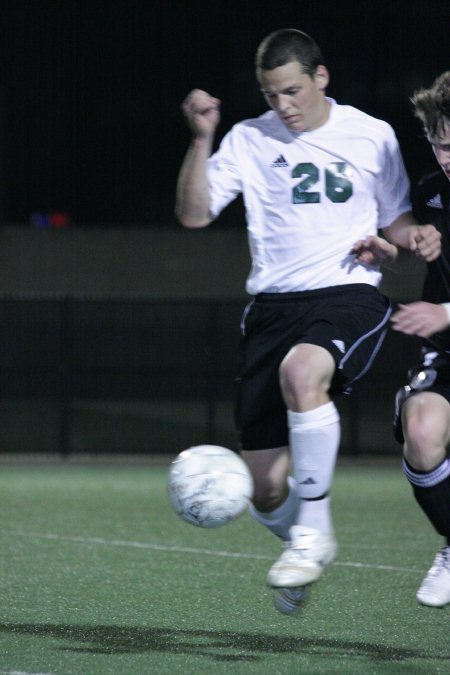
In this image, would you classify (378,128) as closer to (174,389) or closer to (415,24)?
(174,389)

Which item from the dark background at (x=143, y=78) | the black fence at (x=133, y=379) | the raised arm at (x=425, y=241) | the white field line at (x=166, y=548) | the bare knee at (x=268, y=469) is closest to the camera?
the raised arm at (x=425, y=241)

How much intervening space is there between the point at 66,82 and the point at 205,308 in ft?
14.9

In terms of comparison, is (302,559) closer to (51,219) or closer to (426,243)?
(426,243)

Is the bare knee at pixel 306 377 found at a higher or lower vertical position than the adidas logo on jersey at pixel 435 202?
lower

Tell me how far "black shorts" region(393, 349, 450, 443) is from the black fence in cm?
1022

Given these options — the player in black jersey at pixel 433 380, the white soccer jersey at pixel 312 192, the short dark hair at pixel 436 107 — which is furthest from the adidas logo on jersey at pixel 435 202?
the short dark hair at pixel 436 107

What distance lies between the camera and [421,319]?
5.24 metres

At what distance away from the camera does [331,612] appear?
6.56m

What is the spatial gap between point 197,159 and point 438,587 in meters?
1.92

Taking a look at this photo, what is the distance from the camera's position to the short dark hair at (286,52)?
18.3 feet

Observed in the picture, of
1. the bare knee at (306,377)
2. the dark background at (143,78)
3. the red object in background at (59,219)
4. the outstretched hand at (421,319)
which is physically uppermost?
the outstretched hand at (421,319)

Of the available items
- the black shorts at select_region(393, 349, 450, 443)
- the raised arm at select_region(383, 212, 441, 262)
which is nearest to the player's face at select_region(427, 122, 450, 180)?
the raised arm at select_region(383, 212, 441, 262)

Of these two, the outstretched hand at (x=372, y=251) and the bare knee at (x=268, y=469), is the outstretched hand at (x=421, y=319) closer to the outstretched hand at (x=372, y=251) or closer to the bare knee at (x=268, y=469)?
the outstretched hand at (x=372, y=251)

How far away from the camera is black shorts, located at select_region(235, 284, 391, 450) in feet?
18.1
